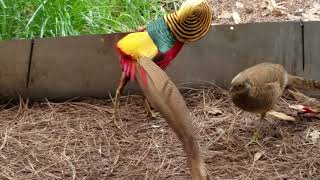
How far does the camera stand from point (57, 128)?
9.66 feet

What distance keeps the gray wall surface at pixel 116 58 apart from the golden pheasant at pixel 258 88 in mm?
371

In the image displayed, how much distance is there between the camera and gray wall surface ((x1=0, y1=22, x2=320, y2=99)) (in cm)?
315

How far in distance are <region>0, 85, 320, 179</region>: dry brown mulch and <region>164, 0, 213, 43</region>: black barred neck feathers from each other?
430 millimetres

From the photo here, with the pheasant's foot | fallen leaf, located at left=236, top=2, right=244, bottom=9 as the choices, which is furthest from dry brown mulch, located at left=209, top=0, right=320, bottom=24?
the pheasant's foot

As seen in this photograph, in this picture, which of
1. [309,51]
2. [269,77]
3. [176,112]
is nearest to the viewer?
[176,112]

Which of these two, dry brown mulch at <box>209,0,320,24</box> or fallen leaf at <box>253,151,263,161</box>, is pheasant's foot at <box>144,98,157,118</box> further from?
dry brown mulch at <box>209,0,320,24</box>

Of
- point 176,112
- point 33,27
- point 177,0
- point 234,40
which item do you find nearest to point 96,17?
point 33,27

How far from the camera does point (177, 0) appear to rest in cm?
419

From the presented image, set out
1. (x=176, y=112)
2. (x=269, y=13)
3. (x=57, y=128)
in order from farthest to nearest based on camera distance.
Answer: (x=269, y=13)
(x=57, y=128)
(x=176, y=112)

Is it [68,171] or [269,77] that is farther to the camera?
[269,77]

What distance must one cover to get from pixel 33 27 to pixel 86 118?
787 mm

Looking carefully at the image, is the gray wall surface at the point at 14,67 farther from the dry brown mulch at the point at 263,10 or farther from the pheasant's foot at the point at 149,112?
the dry brown mulch at the point at 263,10

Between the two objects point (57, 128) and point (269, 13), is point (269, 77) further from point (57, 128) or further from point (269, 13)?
point (269, 13)

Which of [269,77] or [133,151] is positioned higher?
[269,77]
